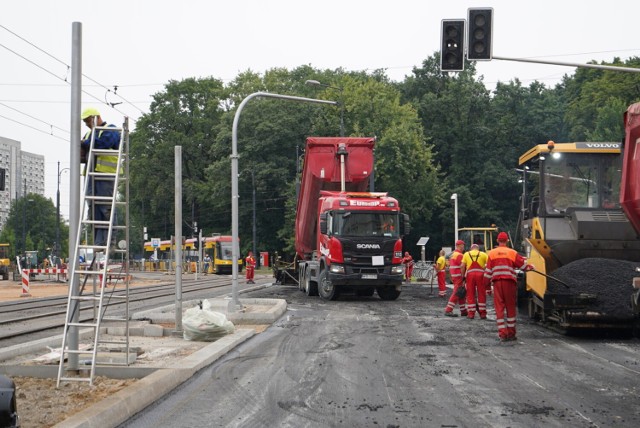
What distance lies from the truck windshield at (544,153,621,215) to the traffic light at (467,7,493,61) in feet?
10.4

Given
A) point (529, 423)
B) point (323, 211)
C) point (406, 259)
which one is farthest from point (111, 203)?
point (406, 259)

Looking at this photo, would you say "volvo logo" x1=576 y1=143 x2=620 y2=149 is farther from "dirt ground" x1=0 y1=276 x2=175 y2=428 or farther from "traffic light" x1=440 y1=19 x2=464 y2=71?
"dirt ground" x1=0 y1=276 x2=175 y2=428

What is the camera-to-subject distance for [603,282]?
550 inches

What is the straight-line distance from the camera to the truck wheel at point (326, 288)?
25.5 m

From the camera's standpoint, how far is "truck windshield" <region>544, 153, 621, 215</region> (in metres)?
15.9

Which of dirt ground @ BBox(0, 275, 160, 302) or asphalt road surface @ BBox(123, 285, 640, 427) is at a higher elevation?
asphalt road surface @ BBox(123, 285, 640, 427)

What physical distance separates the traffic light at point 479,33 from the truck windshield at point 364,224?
7564 mm

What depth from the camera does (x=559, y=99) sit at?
239ft

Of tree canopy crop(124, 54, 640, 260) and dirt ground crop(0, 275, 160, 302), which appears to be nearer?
dirt ground crop(0, 275, 160, 302)

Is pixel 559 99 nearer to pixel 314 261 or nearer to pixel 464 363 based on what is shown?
pixel 314 261

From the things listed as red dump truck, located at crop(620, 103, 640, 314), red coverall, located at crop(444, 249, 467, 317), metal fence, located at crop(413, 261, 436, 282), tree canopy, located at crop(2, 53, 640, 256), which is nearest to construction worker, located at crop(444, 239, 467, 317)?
red coverall, located at crop(444, 249, 467, 317)

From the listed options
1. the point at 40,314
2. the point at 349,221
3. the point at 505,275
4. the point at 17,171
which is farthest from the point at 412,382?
the point at 17,171

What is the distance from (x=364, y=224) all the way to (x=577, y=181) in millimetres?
9458

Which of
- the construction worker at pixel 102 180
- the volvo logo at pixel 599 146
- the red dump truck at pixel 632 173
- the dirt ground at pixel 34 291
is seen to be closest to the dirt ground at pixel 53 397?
the construction worker at pixel 102 180
